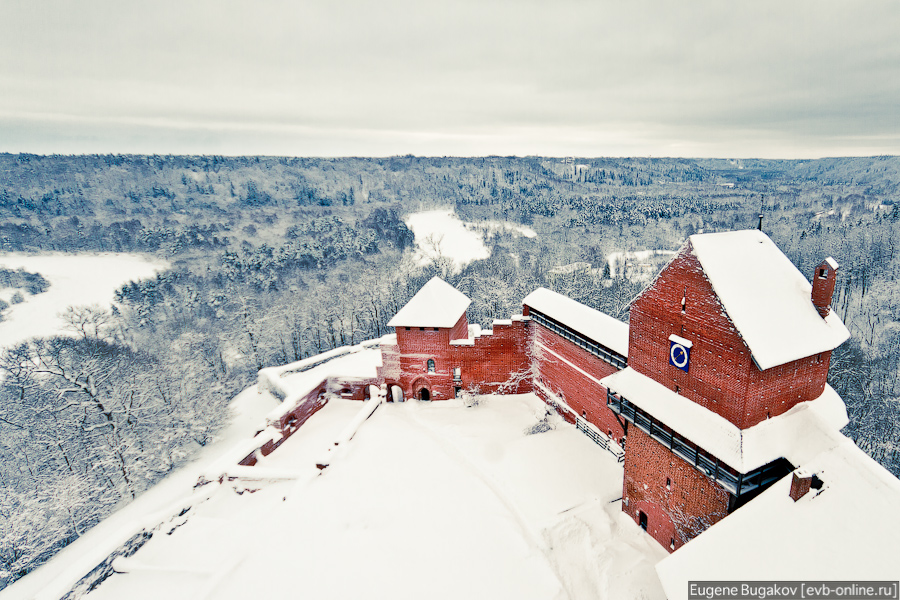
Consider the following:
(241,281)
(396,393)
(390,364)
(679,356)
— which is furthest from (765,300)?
(241,281)

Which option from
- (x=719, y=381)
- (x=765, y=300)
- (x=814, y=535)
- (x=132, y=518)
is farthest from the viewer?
(x=132, y=518)

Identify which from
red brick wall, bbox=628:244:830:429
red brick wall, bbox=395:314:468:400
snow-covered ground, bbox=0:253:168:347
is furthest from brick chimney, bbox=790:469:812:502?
snow-covered ground, bbox=0:253:168:347

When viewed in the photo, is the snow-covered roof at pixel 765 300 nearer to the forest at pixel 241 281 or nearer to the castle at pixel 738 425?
the castle at pixel 738 425

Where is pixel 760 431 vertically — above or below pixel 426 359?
above

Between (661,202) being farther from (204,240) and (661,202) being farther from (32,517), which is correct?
(32,517)

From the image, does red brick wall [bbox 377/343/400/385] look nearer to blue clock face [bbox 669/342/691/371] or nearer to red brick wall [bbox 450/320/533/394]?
red brick wall [bbox 450/320/533/394]

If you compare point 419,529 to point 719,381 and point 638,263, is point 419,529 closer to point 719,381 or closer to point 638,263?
point 719,381
